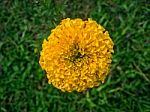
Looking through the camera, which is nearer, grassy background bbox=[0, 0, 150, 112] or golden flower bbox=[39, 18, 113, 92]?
golden flower bbox=[39, 18, 113, 92]

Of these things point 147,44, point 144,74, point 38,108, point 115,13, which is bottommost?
point 38,108

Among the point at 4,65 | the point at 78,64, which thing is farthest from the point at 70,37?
the point at 4,65

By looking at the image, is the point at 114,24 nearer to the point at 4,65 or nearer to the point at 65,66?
the point at 4,65

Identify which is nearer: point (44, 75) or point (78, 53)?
point (78, 53)

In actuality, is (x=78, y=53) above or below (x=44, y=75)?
above

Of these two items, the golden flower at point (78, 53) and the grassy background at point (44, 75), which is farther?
the grassy background at point (44, 75)
